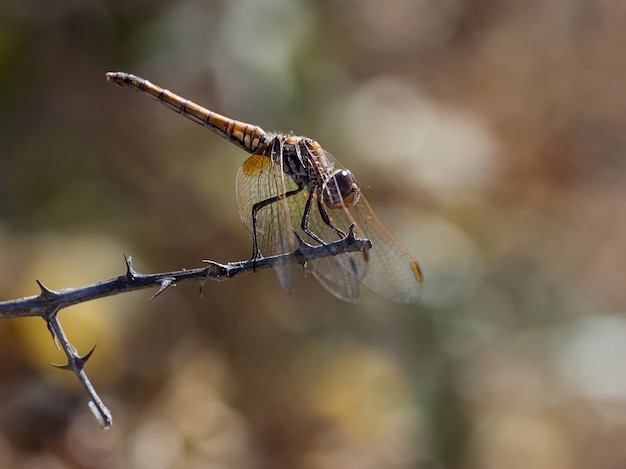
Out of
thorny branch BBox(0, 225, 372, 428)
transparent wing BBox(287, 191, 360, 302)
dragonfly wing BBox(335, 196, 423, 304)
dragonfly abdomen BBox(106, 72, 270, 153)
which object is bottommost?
thorny branch BBox(0, 225, 372, 428)

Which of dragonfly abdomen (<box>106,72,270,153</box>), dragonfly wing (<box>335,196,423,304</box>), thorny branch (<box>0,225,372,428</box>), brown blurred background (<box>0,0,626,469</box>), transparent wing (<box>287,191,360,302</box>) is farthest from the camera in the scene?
brown blurred background (<box>0,0,626,469</box>)

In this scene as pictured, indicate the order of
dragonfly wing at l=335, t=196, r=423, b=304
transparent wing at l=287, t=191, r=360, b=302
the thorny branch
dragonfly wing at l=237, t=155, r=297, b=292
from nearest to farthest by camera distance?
1. the thorny branch
2. dragonfly wing at l=237, t=155, r=297, b=292
3. transparent wing at l=287, t=191, r=360, b=302
4. dragonfly wing at l=335, t=196, r=423, b=304

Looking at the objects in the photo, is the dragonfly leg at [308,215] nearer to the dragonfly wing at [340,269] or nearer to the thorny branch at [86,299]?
the dragonfly wing at [340,269]

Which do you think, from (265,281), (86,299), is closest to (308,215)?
(86,299)

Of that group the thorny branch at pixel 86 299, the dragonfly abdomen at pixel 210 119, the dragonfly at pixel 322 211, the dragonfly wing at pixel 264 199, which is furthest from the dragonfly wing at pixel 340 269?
the thorny branch at pixel 86 299

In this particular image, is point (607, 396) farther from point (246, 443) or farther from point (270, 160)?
point (270, 160)

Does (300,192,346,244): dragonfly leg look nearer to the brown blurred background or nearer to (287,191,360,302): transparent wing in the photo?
(287,191,360,302): transparent wing

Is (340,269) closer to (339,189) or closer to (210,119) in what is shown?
(339,189)

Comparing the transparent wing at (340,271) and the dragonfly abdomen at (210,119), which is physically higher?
the dragonfly abdomen at (210,119)

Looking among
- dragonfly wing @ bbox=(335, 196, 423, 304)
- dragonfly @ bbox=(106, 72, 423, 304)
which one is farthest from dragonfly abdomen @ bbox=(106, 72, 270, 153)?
dragonfly wing @ bbox=(335, 196, 423, 304)
